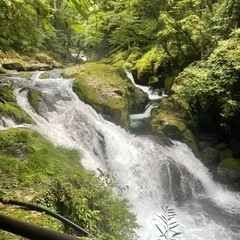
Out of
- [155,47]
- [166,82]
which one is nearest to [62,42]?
[155,47]

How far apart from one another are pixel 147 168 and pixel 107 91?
14.4ft

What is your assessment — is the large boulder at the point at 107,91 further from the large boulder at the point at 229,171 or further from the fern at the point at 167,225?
the fern at the point at 167,225

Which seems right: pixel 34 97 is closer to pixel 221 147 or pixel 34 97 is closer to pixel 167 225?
pixel 221 147

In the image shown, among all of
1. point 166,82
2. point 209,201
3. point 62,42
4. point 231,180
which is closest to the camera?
point 209,201

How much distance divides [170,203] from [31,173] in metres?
5.16

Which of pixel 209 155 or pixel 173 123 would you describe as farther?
pixel 173 123

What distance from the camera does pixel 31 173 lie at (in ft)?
14.8

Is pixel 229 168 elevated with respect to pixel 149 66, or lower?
lower

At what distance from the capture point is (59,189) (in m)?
4.21

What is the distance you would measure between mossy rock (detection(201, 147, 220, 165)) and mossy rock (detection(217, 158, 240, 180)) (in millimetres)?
403

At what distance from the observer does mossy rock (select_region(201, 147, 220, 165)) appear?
10625mm

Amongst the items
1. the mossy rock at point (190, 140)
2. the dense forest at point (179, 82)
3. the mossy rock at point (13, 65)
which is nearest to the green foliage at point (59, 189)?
the dense forest at point (179, 82)

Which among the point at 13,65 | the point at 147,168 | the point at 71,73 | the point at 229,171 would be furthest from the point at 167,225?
the point at 13,65

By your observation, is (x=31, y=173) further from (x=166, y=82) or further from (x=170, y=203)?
(x=166, y=82)
